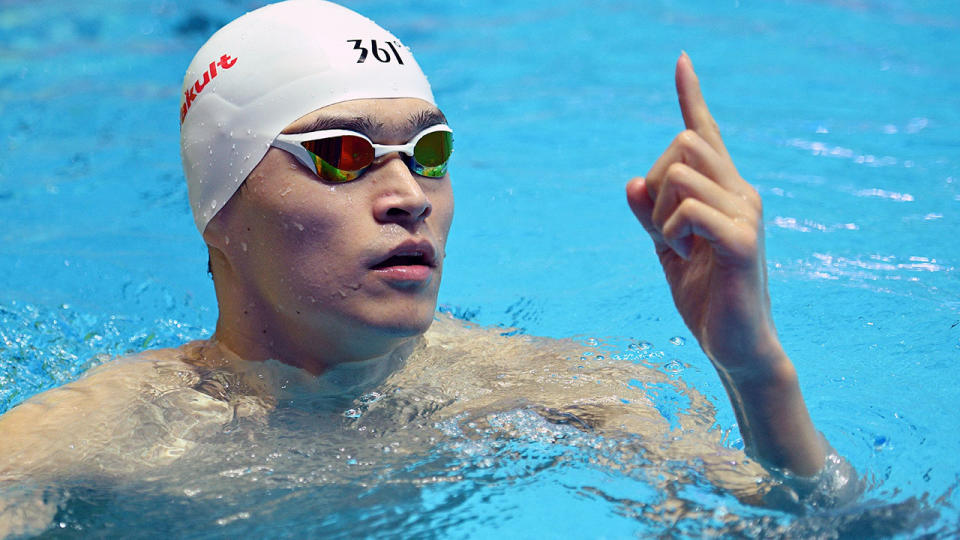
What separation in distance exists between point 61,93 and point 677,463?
5726mm

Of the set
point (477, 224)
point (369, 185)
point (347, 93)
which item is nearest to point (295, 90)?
point (347, 93)

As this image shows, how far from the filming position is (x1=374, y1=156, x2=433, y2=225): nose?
2.45m

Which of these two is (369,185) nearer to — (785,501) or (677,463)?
(677,463)

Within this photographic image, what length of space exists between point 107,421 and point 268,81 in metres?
0.96

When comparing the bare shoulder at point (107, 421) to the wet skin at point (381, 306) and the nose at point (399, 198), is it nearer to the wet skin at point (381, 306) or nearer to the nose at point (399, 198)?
the wet skin at point (381, 306)

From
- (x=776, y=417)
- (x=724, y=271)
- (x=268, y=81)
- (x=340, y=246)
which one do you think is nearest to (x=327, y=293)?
(x=340, y=246)

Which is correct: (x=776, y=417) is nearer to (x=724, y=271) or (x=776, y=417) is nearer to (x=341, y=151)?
(x=724, y=271)

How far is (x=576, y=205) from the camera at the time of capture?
5.22 meters

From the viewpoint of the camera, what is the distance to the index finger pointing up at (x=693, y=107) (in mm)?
2043

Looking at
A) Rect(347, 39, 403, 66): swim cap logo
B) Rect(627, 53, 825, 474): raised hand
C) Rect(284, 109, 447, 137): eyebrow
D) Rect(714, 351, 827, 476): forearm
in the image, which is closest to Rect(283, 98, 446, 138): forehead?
Rect(284, 109, 447, 137): eyebrow

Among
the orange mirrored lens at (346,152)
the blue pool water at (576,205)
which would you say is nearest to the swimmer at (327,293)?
the orange mirrored lens at (346,152)

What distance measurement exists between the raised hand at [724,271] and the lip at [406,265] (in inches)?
23.2

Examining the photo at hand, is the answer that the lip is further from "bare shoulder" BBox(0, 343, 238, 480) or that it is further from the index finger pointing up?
the index finger pointing up

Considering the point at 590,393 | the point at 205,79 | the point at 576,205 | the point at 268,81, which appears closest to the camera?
the point at 268,81
